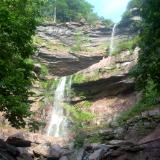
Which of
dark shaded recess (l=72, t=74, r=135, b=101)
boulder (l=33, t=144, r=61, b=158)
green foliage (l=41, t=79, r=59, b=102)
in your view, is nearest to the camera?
boulder (l=33, t=144, r=61, b=158)

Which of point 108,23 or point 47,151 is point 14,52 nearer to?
point 47,151

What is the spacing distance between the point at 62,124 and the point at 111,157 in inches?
951

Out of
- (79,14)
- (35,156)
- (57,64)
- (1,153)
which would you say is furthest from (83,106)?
(79,14)

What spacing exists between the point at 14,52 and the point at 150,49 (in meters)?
7.39

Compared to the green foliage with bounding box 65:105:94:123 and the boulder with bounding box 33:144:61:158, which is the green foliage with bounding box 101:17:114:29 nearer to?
the green foliage with bounding box 65:105:94:123

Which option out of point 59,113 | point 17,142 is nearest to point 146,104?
point 59,113

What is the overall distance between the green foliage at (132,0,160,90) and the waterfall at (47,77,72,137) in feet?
66.0

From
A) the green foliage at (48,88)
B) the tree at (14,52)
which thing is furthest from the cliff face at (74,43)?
the tree at (14,52)

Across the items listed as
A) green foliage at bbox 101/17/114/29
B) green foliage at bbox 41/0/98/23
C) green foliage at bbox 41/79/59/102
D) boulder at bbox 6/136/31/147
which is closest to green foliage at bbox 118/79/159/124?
boulder at bbox 6/136/31/147

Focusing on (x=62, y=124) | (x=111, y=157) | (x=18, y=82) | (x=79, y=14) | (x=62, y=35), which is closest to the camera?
(x=111, y=157)

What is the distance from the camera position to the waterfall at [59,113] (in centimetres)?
4166

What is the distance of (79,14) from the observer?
73.0 metres

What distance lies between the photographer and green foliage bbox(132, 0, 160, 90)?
1994 centimetres

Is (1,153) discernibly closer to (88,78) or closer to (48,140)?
(48,140)
